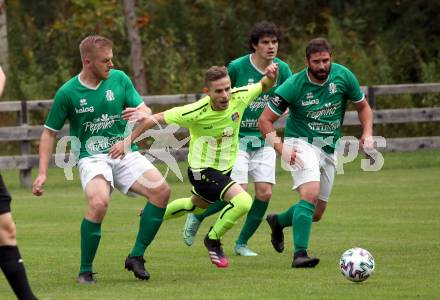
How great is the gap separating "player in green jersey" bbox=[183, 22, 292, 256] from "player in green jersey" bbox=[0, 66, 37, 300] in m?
3.99

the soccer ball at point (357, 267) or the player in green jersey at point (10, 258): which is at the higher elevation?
the player in green jersey at point (10, 258)

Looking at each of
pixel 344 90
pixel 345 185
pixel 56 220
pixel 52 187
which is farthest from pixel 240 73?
pixel 52 187

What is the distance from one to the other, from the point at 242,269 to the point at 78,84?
2.04 meters

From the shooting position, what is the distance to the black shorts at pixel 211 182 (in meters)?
10.7

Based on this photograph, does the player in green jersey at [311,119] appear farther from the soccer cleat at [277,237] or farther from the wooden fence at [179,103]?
the wooden fence at [179,103]

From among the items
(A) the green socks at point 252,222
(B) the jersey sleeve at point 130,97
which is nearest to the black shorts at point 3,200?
(B) the jersey sleeve at point 130,97

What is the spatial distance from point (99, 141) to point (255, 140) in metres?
2.40

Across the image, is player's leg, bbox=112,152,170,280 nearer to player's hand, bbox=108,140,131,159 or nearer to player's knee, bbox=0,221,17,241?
player's hand, bbox=108,140,131,159

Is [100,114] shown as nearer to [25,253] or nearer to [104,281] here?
[104,281]

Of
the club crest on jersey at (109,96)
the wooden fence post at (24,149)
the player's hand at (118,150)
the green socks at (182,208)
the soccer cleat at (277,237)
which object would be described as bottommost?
the wooden fence post at (24,149)

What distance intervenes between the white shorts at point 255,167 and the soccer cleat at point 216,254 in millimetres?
1390

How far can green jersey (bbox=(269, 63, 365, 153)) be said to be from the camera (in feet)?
36.1

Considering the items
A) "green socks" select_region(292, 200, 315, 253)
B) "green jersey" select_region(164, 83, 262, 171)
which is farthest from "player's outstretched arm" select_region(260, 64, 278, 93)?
"green socks" select_region(292, 200, 315, 253)

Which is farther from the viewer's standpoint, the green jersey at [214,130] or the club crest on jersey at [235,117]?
the club crest on jersey at [235,117]
